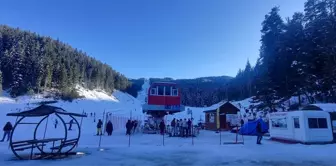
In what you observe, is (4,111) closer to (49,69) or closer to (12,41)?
(49,69)

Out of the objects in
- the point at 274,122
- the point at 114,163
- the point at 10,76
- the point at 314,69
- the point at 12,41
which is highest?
the point at 12,41

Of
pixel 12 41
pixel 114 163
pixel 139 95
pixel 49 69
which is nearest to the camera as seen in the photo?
pixel 114 163

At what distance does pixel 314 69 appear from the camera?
92.6 ft

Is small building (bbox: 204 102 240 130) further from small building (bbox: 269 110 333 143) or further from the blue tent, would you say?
small building (bbox: 269 110 333 143)

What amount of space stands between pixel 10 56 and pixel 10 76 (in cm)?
533

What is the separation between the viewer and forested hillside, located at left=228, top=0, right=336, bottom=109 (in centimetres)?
2619

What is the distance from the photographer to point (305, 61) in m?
27.9

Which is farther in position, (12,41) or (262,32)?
(12,41)

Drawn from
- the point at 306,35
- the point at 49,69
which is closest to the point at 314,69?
the point at 306,35

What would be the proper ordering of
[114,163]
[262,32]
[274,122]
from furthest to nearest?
[262,32] < [274,122] < [114,163]

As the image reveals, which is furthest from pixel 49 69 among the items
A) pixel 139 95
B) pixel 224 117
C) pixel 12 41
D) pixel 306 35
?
pixel 139 95

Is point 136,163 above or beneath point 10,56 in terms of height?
beneath

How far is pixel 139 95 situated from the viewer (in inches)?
5197

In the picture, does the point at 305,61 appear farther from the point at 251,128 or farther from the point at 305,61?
the point at 251,128
